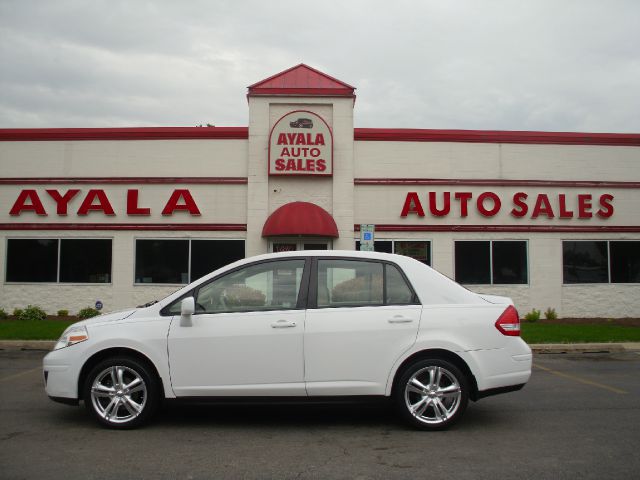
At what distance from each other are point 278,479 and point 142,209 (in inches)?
573

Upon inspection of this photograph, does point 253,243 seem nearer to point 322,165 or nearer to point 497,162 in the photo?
point 322,165

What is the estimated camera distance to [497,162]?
18219 millimetres

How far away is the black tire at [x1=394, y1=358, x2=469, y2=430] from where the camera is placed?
5.75m

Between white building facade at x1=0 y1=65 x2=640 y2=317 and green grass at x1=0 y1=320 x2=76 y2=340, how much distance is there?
1975mm

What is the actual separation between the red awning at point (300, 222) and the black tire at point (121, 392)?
36.1ft

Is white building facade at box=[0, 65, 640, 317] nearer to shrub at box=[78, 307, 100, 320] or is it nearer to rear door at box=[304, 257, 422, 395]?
shrub at box=[78, 307, 100, 320]

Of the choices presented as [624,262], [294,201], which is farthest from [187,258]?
[624,262]

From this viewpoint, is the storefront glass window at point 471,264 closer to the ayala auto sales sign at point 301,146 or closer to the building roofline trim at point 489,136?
the building roofline trim at point 489,136

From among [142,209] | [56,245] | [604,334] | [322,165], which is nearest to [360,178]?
[322,165]

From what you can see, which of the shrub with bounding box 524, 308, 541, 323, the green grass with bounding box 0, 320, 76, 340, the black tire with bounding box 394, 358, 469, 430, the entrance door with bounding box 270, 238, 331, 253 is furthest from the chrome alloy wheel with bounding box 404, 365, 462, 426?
the shrub with bounding box 524, 308, 541, 323

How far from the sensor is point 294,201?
17844 millimetres

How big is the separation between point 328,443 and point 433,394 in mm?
1114

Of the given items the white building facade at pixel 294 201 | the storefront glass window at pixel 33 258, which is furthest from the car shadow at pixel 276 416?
the storefront glass window at pixel 33 258

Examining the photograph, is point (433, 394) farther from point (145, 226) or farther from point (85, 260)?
point (85, 260)
